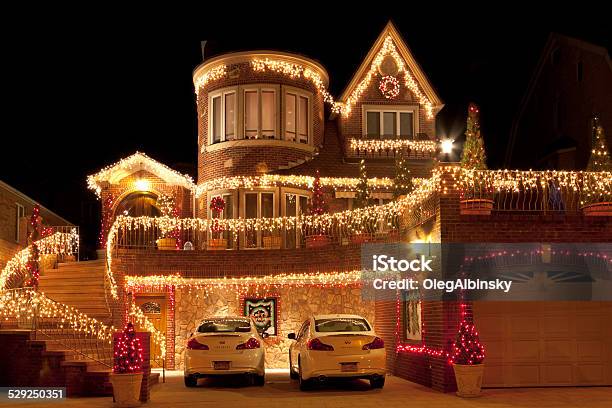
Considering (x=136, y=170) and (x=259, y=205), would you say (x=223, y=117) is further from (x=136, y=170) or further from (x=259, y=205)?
(x=136, y=170)

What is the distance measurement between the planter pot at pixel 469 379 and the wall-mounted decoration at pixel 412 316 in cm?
228

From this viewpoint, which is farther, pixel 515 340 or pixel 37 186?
pixel 37 186

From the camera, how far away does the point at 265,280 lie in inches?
829

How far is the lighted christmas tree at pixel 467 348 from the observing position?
45.1ft

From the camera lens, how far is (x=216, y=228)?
23.0 meters

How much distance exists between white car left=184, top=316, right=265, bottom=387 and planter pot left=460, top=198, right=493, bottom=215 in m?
5.30

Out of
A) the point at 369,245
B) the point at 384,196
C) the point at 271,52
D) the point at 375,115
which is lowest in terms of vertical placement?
the point at 369,245

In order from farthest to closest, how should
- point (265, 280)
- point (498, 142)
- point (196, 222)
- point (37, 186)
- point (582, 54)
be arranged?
1. point (37, 186)
2. point (498, 142)
3. point (582, 54)
4. point (196, 222)
5. point (265, 280)

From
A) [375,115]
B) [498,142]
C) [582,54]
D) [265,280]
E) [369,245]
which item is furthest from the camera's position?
[498,142]

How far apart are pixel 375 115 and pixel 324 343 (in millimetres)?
13355

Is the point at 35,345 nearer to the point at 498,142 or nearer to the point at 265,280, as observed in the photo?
the point at 265,280

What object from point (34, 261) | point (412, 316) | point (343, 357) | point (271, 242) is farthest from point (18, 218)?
point (343, 357)

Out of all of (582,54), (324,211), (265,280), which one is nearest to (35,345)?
(265,280)

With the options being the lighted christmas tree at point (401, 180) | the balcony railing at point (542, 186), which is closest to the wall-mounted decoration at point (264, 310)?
the lighted christmas tree at point (401, 180)
